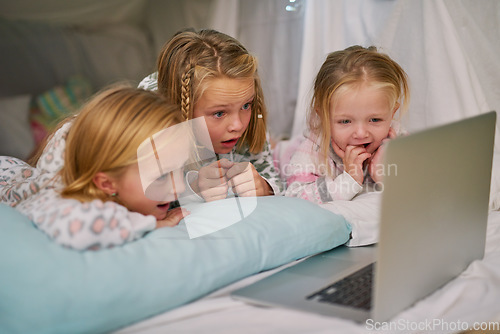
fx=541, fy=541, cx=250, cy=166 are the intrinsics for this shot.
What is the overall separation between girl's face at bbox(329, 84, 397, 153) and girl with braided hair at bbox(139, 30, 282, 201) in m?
0.23

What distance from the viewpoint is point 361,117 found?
53.1 inches

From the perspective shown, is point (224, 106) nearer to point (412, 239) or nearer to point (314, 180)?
point (314, 180)

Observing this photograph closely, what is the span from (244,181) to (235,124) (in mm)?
139

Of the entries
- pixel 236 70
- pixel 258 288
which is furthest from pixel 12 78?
pixel 258 288

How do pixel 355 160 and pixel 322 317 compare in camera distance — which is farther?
pixel 355 160

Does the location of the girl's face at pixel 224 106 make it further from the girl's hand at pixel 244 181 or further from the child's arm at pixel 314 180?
the child's arm at pixel 314 180

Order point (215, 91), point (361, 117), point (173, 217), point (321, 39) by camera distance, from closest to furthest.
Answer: point (173, 217), point (215, 91), point (361, 117), point (321, 39)

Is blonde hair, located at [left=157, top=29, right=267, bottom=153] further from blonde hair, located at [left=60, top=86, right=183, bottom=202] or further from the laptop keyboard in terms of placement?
the laptop keyboard

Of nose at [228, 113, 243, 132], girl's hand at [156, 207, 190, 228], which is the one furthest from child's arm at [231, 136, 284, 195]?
girl's hand at [156, 207, 190, 228]

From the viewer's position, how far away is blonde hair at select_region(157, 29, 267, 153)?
125 cm

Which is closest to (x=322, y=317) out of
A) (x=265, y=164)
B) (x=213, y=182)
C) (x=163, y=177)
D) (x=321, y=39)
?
(x=163, y=177)

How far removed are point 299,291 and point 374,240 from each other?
13.2 inches

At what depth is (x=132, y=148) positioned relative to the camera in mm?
928

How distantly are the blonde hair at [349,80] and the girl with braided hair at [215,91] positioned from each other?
196mm
